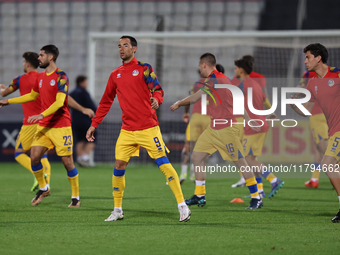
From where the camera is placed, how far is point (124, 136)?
184 inches

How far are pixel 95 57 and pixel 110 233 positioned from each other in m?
9.98

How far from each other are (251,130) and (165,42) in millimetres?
6784

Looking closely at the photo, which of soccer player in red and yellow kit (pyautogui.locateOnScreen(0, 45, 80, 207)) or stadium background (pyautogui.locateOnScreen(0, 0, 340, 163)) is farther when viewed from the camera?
stadium background (pyautogui.locateOnScreen(0, 0, 340, 163))

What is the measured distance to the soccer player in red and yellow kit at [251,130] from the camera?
21.2ft

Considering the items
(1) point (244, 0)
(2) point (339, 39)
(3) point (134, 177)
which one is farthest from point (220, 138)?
(1) point (244, 0)

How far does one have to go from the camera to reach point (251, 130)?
6.73m

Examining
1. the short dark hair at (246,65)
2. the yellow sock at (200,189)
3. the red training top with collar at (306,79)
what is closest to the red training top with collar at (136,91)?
the yellow sock at (200,189)

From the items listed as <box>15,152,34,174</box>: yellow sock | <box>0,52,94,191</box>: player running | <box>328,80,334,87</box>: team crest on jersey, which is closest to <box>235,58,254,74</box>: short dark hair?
<box>328,80,334,87</box>: team crest on jersey

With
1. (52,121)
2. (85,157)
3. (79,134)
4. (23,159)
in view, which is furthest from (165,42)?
(52,121)

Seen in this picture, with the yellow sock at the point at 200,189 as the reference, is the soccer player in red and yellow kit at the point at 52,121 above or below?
above

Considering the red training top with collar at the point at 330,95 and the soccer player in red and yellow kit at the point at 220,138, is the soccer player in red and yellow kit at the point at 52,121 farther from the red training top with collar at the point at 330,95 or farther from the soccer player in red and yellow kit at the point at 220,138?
the red training top with collar at the point at 330,95

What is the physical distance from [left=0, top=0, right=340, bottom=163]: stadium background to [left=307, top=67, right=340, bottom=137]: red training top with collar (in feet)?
24.2

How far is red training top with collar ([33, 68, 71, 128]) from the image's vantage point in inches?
219

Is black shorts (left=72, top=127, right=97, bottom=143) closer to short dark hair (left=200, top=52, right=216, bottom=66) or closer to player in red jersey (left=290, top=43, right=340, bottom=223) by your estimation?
short dark hair (left=200, top=52, right=216, bottom=66)
